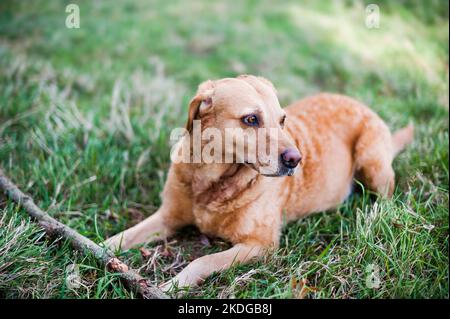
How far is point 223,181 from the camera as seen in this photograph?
10.3ft

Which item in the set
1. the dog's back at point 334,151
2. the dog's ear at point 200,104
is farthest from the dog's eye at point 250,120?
the dog's back at point 334,151

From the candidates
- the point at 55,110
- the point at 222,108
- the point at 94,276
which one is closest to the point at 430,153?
the point at 222,108

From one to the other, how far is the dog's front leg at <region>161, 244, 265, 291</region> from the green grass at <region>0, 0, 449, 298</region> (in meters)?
0.06

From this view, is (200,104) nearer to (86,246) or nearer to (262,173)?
(262,173)

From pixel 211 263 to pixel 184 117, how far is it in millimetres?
2393

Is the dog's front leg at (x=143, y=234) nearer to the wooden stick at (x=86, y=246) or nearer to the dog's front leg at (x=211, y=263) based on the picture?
the wooden stick at (x=86, y=246)

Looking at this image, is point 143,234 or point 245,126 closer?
point 245,126

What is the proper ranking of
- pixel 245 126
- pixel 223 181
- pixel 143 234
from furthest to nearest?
pixel 143 234 → pixel 223 181 → pixel 245 126

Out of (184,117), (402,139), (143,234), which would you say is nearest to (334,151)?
(402,139)

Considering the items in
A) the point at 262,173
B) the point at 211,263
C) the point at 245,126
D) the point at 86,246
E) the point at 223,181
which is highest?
the point at 245,126

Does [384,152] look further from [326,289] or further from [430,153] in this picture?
[326,289]

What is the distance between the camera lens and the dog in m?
2.88

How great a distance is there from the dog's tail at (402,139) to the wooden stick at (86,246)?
108 inches
